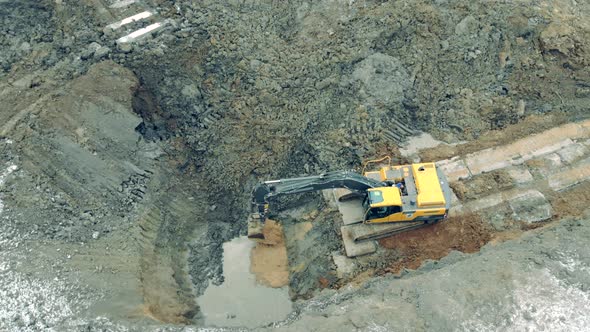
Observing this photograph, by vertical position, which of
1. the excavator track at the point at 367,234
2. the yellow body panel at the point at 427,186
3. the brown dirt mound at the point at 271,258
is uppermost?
the yellow body panel at the point at 427,186

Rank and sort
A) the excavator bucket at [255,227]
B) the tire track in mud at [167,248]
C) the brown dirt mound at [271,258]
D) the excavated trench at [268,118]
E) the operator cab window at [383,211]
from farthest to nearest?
1. the excavated trench at [268,118]
2. the excavator bucket at [255,227]
3. the brown dirt mound at [271,258]
4. the tire track in mud at [167,248]
5. the operator cab window at [383,211]

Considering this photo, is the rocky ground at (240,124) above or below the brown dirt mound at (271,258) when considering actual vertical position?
above

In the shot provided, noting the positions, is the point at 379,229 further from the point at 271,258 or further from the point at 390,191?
the point at 271,258

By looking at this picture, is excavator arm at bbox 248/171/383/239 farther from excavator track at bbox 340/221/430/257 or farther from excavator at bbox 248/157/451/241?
excavator track at bbox 340/221/430/257

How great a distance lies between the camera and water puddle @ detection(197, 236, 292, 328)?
12539mm

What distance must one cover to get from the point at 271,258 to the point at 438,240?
14.8ft

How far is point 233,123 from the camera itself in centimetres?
1509

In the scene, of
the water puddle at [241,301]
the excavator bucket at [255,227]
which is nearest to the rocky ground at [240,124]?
the water puddle at [241,301]

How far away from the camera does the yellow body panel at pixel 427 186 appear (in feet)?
38.3

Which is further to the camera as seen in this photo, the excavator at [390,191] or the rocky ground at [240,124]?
the excavator at [390,191]

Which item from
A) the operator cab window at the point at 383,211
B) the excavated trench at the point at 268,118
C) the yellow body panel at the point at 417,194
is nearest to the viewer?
the yellow body panel at the point at 417,194

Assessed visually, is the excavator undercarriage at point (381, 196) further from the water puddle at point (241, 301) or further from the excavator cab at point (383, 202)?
the water puddle at point (241, 301)

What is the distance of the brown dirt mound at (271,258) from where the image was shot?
Answer: 519 inches

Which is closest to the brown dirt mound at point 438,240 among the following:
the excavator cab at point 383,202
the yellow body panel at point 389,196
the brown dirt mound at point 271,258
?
the excavator cab at point 383,202
